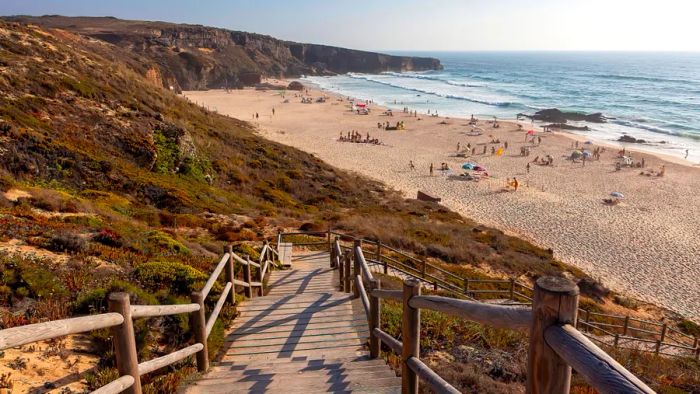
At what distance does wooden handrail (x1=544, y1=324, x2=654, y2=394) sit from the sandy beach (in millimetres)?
17487

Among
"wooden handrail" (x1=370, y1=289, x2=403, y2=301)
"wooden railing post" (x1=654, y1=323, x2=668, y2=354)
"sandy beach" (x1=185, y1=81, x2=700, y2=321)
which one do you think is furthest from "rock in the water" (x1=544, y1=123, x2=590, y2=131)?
"wooden handrail" (x1=370, y1=289, x2=403, y2=301)

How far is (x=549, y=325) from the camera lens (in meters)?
1.91

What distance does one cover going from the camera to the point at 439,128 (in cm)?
5281

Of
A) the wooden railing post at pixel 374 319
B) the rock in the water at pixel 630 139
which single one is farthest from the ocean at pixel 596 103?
the wooden railing post at pixel 374 319

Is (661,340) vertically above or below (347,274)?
below

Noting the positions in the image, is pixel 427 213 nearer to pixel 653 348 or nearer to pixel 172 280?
pixel 653 348

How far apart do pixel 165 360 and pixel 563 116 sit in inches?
2693

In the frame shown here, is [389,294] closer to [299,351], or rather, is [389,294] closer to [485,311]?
[299,351]

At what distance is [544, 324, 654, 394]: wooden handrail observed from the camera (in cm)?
155

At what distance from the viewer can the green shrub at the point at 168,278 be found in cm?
650

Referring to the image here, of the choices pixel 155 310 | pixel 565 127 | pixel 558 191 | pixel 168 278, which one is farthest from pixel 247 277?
pixel 565 127

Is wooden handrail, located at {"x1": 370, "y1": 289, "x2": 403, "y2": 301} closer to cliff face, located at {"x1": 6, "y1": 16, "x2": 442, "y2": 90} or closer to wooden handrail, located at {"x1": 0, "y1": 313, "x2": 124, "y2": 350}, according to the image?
Answer: wooden handrail, located at {"x1": 0, "y1": 313, "x2": 124, "y2": 350}

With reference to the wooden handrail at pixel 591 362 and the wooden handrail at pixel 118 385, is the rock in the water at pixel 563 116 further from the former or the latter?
the wooden handrail at pixel 118 385

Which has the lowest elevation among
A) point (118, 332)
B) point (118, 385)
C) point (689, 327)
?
point (689, 327)
